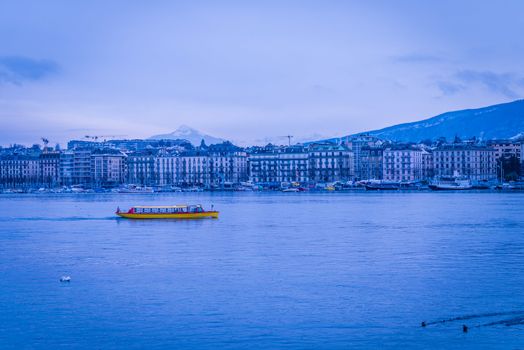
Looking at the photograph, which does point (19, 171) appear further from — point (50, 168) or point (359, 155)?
point (359, 155)

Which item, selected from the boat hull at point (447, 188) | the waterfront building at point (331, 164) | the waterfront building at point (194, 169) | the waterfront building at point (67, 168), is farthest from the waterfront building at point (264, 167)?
the waterfront building at point (67, 168)

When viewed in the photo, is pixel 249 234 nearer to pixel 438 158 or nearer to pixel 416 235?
pixel 416 235

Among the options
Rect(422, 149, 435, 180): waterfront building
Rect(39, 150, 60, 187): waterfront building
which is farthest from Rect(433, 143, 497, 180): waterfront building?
Rect(39, 150, 60, 187): waterfront building

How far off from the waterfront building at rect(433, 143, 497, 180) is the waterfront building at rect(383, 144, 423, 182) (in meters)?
2.86

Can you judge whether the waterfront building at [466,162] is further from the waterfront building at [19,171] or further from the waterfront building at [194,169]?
the waterfront building at [19,171]

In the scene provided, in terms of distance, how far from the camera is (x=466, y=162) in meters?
117

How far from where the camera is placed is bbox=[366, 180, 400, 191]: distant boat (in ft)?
358

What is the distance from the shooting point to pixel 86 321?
16156mm

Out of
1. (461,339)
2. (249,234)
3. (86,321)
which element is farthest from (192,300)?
(249,234)

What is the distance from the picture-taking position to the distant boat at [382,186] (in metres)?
109

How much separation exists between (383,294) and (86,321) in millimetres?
6627

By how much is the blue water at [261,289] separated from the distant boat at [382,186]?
7564 cm

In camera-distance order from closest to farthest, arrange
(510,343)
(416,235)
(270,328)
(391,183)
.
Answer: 1. (510,343)
2. (270,328)
3. (416,235)
4. (391,183)

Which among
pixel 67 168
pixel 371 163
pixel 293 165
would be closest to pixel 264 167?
pixel 293 165
